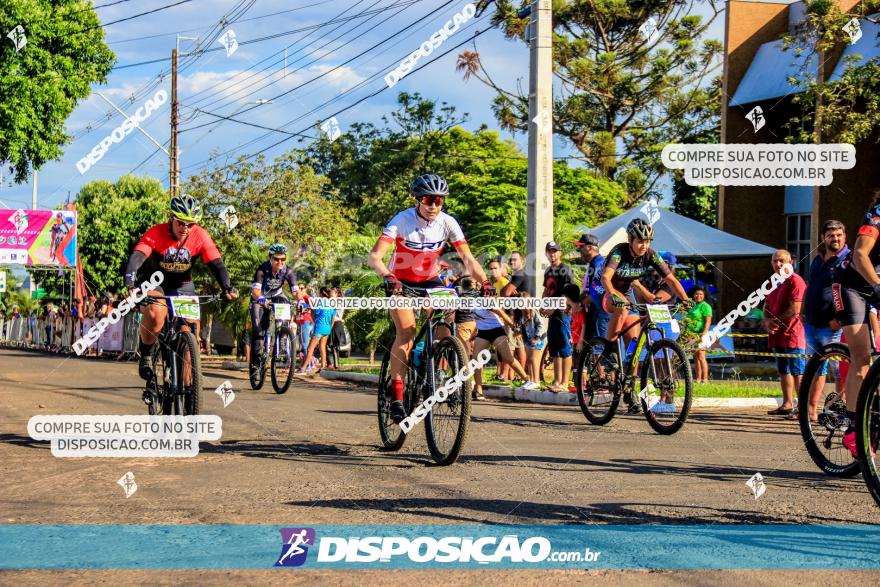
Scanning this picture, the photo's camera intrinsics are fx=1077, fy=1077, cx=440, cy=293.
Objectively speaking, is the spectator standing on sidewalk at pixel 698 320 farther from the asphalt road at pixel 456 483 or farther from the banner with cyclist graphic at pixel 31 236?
the banner with cyclist graphic at pixel 31 236

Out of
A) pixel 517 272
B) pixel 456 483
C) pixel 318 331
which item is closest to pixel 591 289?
pixel 517 272

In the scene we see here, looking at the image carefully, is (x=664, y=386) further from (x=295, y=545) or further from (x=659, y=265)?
(x=295, y=545)

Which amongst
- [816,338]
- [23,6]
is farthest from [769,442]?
[23,6]

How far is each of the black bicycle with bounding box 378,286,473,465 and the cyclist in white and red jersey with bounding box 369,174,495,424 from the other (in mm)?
94

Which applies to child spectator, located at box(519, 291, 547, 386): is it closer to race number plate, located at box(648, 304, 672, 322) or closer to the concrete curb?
the concrete curb

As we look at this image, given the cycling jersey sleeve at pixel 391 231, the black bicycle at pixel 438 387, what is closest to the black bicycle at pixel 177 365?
the black bicycle at pixel 438 387

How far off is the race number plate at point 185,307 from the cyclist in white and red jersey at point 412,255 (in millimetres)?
1885

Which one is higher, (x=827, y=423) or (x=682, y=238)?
(x=682, y=238)

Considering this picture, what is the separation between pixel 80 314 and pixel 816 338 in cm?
2827

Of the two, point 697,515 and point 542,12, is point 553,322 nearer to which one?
point 542,12

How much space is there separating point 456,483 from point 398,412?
142cm

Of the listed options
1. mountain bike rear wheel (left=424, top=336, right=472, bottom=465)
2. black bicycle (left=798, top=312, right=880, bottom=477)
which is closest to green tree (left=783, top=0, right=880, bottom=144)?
black bicycle (left=798, top=312, right=880, bottom=477)

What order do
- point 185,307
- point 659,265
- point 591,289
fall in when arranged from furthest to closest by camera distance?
point 591,289 → point 659,265 → point 185,307

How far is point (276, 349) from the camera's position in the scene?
1579 cm
